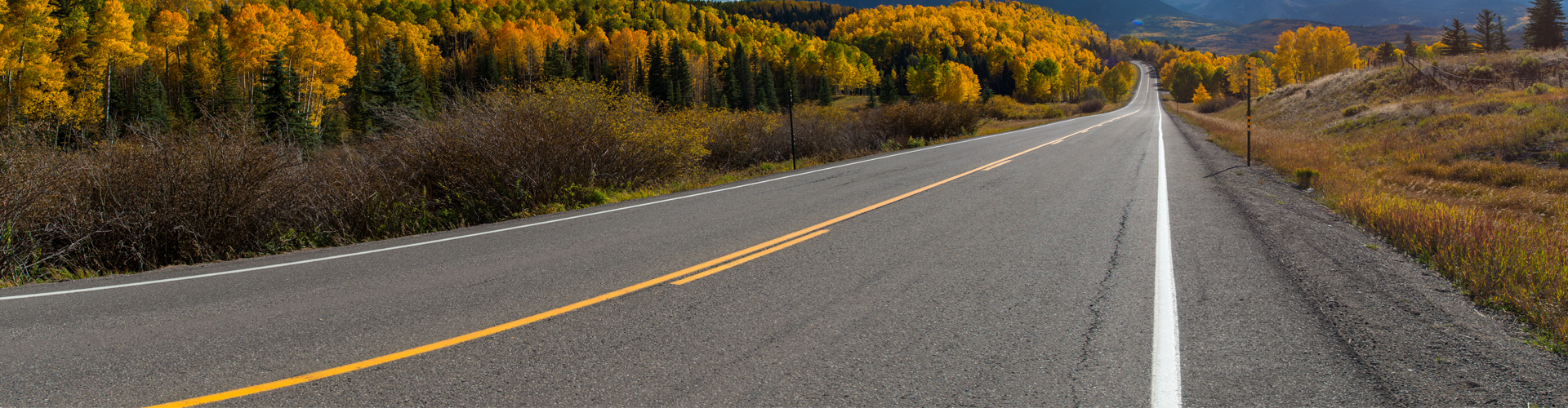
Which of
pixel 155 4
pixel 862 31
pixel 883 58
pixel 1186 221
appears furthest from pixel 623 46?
pixel 1186 221

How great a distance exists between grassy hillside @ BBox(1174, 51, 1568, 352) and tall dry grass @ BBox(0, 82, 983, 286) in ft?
31.9

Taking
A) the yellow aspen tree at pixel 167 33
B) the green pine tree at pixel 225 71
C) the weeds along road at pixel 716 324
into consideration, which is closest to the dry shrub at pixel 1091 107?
the green pine tree at pixel 225 71

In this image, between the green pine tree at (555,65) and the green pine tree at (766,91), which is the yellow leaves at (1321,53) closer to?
the green pine tree at (766,91)

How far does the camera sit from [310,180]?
320 inches

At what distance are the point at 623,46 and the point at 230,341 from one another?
94853mm

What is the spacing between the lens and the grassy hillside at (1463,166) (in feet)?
14.7

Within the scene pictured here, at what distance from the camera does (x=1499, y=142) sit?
13.2 meters

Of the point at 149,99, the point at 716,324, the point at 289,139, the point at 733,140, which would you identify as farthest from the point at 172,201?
the point at 149,99

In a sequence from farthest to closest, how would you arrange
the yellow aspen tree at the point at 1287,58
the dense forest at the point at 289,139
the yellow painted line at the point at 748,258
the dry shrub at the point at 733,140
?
1. the yellow aspen tree at the point at 1287,58
2. the dry shrub at the point at 733,140
3. the dense forest at the point at 289,139
4. the yellow painted line at the point at 748,258

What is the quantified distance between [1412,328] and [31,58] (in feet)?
119

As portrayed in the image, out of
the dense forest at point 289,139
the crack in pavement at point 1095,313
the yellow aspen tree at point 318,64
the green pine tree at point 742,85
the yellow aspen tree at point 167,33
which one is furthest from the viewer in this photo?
the green pine tree at point 742,85

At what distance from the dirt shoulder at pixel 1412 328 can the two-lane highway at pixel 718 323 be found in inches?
6.5

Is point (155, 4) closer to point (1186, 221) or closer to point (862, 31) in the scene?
point (1186, 221)

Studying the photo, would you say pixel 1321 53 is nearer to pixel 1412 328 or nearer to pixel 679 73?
pixel 679 73
